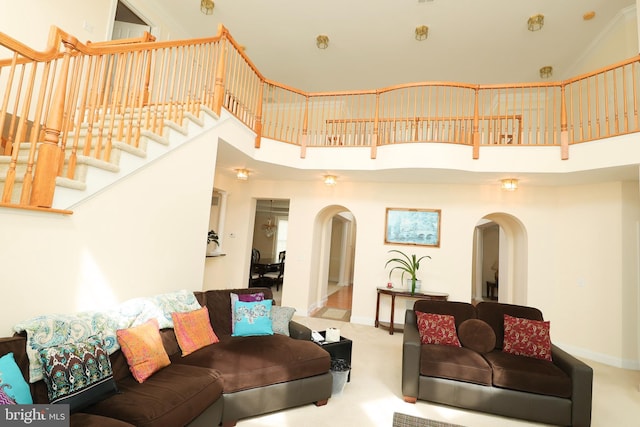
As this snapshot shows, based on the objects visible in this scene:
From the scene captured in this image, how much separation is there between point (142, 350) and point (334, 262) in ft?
30.1

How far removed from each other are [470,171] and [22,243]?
4.81 meters

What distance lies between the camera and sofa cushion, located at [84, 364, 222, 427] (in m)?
1.67

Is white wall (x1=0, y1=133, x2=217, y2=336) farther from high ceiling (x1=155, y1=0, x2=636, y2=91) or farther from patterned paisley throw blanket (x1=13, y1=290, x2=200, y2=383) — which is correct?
high ceiling (x1=155, y1=0, x2=636, y2=91)

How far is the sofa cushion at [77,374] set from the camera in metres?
Answer: 1.61

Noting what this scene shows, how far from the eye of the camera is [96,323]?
2.05 meters

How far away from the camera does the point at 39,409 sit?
146 centimetres

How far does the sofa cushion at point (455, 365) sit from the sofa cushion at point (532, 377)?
0.32ft

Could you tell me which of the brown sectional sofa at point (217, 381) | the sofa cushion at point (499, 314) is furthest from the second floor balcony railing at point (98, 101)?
the sofa cushion at point (499, 314)

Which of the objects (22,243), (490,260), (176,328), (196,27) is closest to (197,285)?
(176,328)

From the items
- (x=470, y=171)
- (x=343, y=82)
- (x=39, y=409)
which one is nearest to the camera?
(x=39, y=409)

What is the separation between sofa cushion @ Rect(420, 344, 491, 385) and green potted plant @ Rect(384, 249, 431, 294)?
2283mm

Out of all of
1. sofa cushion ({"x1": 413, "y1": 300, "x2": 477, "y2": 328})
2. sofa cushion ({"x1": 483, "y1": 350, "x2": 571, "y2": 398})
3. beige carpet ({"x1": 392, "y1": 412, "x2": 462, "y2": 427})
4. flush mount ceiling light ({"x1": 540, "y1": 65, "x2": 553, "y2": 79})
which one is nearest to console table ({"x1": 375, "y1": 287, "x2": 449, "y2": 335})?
sofa cushion ({"x1": 413, "y1": 300, "x2": 477, "y2": 328})

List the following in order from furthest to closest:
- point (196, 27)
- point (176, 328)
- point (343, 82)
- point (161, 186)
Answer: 1. point (343, 82)
2. point (196, 27)
3. point (161, 186)
4. point (176, 328)

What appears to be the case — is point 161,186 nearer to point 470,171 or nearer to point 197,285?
point 197,285
